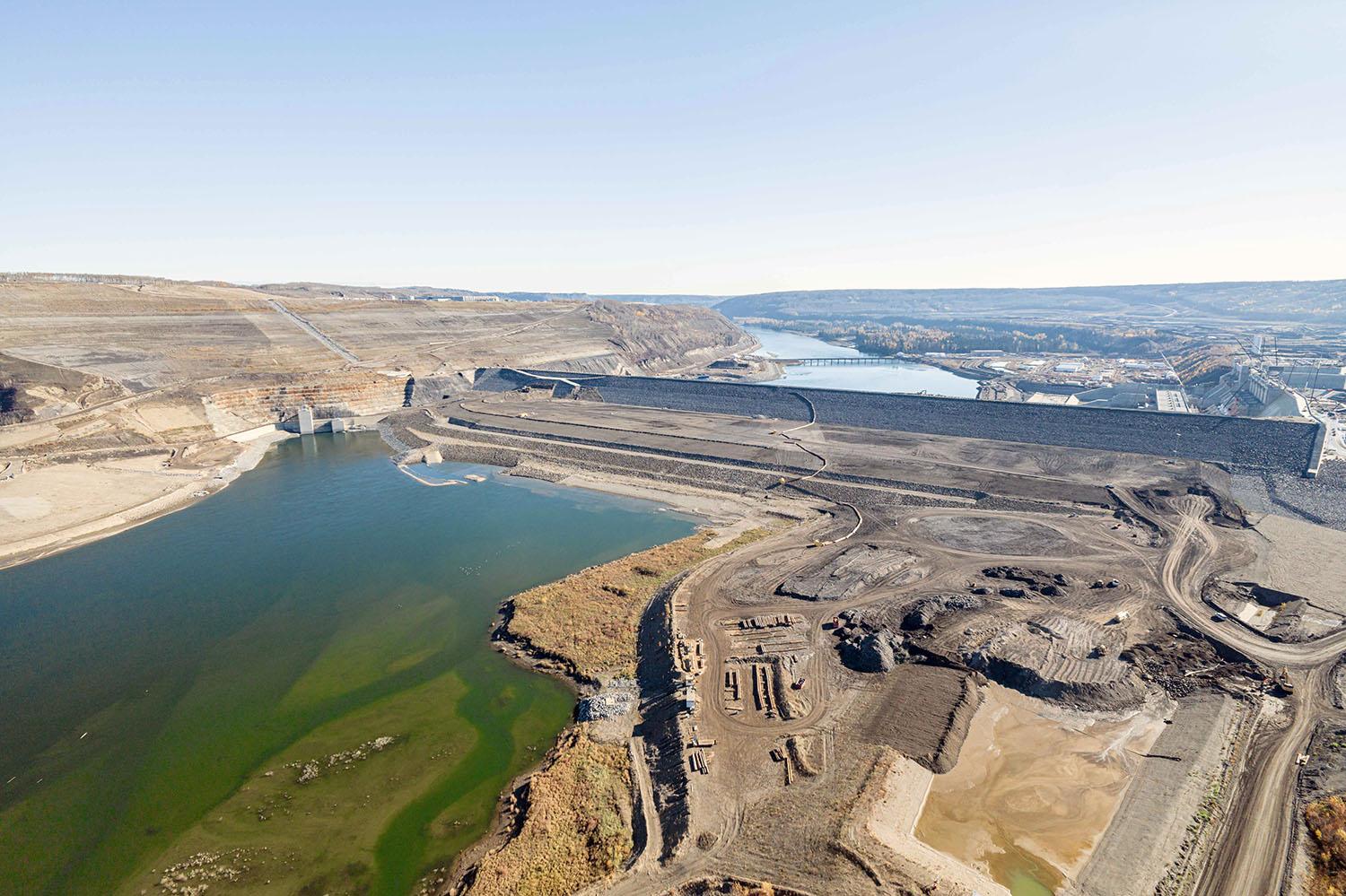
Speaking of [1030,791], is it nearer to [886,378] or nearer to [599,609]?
[599,609]

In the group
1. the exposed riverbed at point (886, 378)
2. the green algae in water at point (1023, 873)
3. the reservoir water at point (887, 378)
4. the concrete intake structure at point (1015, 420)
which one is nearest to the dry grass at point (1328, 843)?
the green algae in water at point (1023, 873)

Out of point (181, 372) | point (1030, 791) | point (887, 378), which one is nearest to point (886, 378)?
point (887, 378)

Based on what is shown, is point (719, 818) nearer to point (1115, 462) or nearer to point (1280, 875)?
point (1280, 875)

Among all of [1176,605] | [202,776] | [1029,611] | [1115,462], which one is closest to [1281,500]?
[1115,462]

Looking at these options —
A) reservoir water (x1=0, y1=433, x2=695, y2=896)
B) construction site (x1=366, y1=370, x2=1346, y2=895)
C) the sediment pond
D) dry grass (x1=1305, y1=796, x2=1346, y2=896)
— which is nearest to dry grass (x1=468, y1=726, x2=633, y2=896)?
construction site (x1=366, y1=370, x2=1346, y2=895)

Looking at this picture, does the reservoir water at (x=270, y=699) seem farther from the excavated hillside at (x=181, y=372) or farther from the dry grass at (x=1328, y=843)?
the dry grass at (x=1328, y=843)

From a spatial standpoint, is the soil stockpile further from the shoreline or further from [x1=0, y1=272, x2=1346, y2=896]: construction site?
the shoreline

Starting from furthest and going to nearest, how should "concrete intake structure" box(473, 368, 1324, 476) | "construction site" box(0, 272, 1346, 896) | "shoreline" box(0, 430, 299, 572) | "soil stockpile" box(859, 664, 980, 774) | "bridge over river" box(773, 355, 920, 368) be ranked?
"bridge over river" box(773, 355, 920, 368) < "concrete intake structure" box(473, 368, 1324, 476) < "shoreline" box(0, 430, 299, 572) < "soil stockpile" box(859, 664, 980, 774) < "construction site" box(0, 272, 1346, 896)
